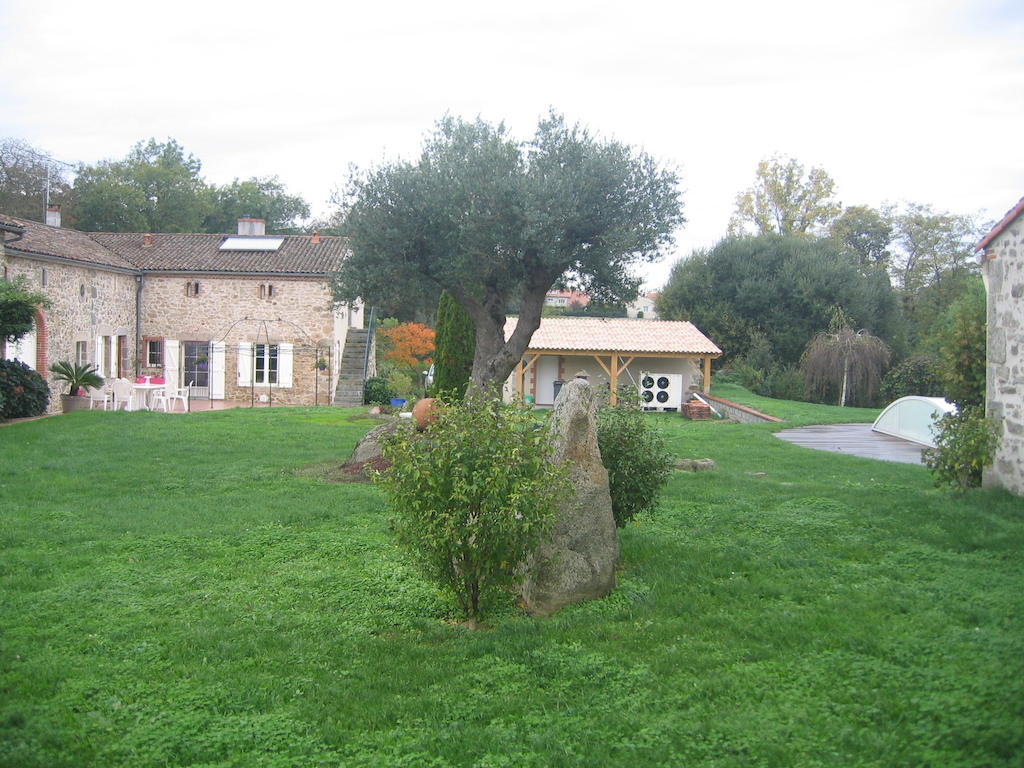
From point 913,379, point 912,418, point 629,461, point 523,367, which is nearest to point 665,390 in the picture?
point 523,367

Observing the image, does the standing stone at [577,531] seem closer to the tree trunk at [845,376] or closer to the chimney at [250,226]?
the chimney at [250,226]

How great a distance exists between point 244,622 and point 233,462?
24.7 feet

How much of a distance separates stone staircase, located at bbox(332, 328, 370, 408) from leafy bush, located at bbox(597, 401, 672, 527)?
19188 mm

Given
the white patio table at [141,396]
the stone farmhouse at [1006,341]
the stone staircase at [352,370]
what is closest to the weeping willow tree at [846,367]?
the stone staircase at [352,370]

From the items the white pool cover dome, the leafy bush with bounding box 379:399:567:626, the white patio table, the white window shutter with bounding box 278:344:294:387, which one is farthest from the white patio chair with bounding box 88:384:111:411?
the white pool cover dome

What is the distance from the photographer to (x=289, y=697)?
4.55 meters

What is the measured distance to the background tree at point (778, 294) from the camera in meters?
34.9

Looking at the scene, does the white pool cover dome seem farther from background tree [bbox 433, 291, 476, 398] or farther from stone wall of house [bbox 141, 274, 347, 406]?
stone wall of house [bbox 141, 274, 347, 406]

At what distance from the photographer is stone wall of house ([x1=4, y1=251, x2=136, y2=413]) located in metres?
21.7

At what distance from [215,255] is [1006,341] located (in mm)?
24426

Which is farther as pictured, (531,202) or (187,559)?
(531,202)

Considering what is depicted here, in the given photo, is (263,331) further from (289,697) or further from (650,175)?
(289,697)

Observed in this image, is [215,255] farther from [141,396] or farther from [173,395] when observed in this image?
[141,396]

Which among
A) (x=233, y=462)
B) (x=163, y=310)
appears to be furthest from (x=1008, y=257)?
(x=163, y=310)
